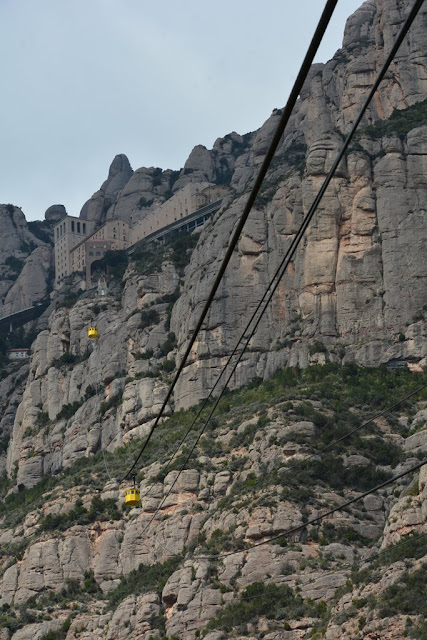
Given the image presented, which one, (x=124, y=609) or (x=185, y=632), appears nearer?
(x=185, y=632)

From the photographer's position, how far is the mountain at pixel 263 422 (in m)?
59.9

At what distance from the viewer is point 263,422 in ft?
249

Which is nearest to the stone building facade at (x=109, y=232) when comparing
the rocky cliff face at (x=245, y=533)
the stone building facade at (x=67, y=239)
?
the stone building facade at (x=67, y=239)

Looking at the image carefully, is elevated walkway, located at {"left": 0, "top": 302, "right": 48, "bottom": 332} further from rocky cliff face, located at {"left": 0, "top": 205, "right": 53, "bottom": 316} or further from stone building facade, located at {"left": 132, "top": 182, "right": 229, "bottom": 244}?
stone building facade, located at {"left": 132, "top": 182, "right": 229, "bottom": 244}

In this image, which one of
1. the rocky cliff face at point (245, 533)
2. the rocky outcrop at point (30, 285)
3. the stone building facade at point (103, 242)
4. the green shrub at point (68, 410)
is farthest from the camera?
the rocky outcrop at point (30, 285)

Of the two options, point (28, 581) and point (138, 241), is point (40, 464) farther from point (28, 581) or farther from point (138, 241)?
point (138, 241)

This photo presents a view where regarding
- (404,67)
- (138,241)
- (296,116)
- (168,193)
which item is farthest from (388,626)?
(168,193)

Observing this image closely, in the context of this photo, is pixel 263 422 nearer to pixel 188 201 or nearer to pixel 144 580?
pixel 144 580

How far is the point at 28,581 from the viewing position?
77.7m

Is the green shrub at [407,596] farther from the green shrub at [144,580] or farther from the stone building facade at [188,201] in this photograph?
the stone building facade at [188,201]

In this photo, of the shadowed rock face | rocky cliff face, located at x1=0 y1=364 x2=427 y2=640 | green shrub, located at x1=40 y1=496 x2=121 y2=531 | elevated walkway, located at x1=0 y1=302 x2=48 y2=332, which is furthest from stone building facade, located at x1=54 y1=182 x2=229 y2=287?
green shrub, located at x1=40 y1=496 x2=121 y2=531

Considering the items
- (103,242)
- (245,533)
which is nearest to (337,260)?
(245,533)

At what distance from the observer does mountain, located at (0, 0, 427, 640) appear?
2359 inches

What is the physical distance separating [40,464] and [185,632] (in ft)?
159
